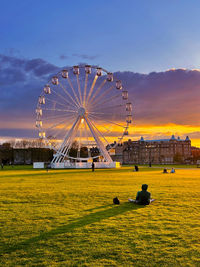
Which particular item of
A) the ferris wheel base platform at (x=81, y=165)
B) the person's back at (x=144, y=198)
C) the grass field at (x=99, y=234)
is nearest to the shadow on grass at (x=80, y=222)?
the grass field at (x=99, y=234)

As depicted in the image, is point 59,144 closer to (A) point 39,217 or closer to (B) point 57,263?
(A) point 39,217

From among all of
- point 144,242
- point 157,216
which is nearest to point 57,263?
point 144,242

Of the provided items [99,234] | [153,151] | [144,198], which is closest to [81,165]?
[144,198]

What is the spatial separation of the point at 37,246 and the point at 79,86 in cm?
4259

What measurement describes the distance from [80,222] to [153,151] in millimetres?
147470

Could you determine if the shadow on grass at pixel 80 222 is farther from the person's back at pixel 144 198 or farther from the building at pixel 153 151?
the building at pixel 153 151

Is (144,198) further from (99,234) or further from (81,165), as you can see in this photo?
(81,165)

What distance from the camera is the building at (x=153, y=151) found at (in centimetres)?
14675

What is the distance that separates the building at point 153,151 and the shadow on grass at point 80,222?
135347 mm

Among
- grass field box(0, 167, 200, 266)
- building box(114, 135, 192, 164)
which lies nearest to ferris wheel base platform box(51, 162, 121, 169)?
grass field box(0, 167, 200, 266)

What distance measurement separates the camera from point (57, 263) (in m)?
5.37

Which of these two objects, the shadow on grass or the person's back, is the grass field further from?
the person's back

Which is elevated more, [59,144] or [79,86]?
[79,86]

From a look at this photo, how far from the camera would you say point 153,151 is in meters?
152
